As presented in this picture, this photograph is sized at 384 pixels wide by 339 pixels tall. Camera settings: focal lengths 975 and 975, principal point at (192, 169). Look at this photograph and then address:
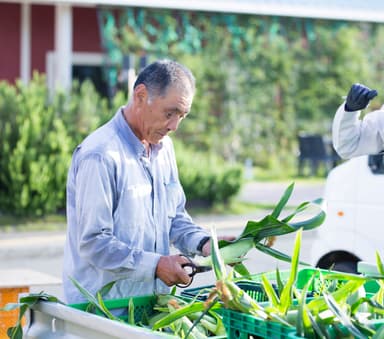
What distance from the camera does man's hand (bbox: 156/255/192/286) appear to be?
13.1 ft

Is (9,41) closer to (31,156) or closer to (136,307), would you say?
(31,156)

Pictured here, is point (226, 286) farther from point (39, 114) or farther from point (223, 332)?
point (39, 114)

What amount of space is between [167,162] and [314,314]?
163 centimetres

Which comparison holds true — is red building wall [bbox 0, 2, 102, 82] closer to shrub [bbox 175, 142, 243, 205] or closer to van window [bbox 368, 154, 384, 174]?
shrub [bbox 175, 142, 243, 205]

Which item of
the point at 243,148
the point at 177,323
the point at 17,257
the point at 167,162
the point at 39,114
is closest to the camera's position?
the point at 177,323

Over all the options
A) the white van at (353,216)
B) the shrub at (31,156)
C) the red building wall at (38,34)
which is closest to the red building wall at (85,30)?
the red building wall at (38,34)

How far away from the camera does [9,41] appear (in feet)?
77.0

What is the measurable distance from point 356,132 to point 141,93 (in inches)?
59.3

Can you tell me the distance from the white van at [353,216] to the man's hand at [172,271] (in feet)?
10.0

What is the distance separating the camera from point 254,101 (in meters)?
23.5

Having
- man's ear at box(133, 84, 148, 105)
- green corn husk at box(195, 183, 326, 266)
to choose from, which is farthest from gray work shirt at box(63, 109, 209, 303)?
green corn husk at box(195, 183, 326, 266)

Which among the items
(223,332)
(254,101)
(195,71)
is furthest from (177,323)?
(254,101)

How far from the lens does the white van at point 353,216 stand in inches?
274

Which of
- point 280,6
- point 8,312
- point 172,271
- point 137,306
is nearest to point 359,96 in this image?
point 172,271
